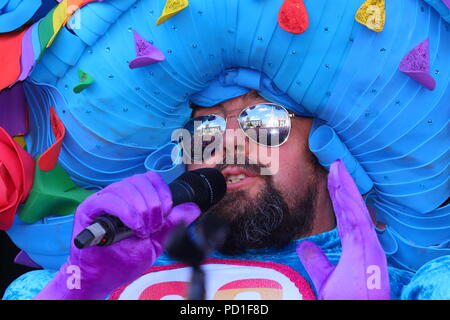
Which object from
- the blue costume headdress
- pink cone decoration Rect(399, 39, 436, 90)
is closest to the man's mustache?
the blue costume headdress

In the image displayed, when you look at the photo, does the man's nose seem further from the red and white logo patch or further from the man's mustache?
the red and white logo patch

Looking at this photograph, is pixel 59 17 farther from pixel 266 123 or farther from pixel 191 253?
pixel 191 253

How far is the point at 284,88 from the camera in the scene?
1464mm

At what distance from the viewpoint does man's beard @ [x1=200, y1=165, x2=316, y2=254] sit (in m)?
1.55

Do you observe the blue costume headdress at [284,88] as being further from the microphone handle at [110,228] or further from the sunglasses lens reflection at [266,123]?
the microphone handle at [110,228]

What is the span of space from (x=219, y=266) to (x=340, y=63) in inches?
22.8

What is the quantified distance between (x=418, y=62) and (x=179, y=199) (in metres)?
0.60

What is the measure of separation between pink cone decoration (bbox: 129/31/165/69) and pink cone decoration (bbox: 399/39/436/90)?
0.55 metres

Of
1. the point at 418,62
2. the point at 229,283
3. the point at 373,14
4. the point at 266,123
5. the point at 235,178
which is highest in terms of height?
the point at 373,14

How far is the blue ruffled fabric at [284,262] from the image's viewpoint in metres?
1.51

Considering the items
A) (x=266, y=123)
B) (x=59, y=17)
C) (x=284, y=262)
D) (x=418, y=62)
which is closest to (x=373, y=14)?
(x=418, y=62)

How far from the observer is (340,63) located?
137 centimetres

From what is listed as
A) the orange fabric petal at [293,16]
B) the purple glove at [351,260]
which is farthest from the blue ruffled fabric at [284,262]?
the orange fabric petal at [293,16]

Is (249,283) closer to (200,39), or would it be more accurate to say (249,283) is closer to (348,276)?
(348,276)
